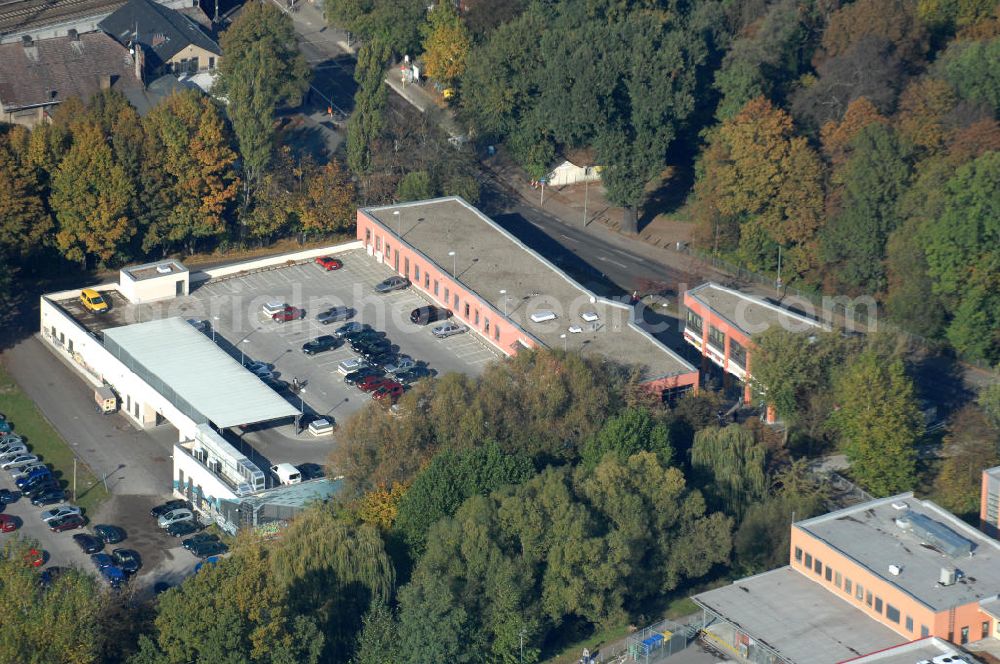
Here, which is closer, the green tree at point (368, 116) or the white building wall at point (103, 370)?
the white building wall at point (103, 370)

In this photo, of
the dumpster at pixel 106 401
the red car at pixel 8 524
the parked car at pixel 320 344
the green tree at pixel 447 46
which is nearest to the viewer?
the red car at pixel 8 524

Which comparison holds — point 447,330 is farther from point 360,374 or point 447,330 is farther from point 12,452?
point 12,452

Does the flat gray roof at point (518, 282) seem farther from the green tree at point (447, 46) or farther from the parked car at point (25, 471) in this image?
the parked car at point (25, 471)

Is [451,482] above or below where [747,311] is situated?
below

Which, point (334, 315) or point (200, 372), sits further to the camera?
point (334, 315)

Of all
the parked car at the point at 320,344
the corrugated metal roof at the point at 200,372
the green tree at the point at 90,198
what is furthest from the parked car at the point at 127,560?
the green tree at the point at 90,198

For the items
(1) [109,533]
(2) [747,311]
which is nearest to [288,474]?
(1) [109,533]

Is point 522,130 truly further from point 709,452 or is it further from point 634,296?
point 709,452

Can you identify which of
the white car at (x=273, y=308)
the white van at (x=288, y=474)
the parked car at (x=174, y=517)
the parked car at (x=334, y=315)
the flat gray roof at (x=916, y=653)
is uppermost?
the white car at (x=273, y=308)
